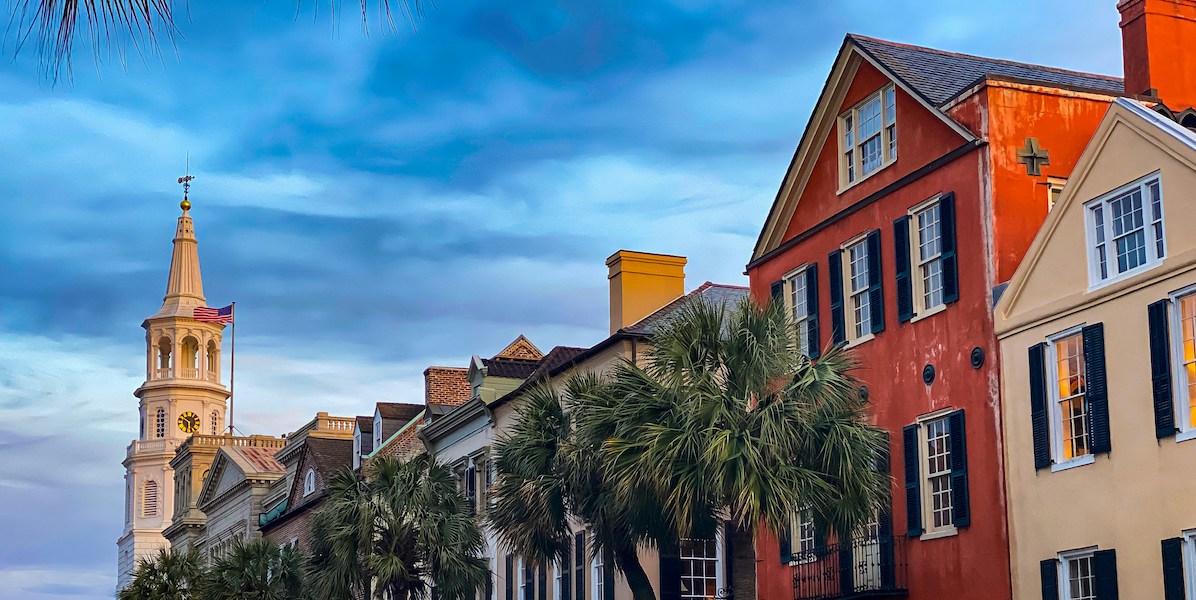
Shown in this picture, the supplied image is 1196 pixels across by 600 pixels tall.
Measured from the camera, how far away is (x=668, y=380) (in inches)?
1166

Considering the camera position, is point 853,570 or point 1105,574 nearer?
point 1105,574

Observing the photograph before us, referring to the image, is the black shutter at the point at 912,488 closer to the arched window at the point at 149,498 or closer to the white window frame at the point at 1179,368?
the white window frame at the point at 1179,368

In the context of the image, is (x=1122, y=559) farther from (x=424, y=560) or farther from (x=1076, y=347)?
(x=424, y=560)

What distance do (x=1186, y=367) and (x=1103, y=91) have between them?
8366mm

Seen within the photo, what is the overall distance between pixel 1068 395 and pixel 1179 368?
110 inches

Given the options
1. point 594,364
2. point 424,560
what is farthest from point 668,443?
point 594,364

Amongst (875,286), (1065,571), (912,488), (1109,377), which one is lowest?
(1065,571)

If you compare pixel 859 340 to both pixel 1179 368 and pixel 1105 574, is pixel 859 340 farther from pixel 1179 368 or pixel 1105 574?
pixel 1179 368

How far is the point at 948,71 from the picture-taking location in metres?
34.7

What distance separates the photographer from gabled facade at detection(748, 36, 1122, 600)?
98.9 feet

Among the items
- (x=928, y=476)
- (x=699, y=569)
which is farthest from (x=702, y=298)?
(x=928, y=476)

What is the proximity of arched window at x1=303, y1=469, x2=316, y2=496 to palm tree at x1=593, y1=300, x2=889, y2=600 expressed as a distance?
138 feet

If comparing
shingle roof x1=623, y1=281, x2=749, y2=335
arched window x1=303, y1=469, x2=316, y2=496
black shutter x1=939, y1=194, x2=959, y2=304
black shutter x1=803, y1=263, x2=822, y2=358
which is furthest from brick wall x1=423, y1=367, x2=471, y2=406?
black shutter x1=939, y1=194, x2=959, y2=304

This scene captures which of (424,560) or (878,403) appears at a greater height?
(878,403)
